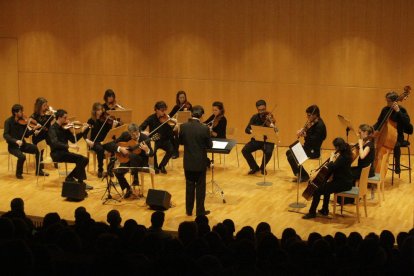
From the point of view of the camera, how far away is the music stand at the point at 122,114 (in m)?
10.6

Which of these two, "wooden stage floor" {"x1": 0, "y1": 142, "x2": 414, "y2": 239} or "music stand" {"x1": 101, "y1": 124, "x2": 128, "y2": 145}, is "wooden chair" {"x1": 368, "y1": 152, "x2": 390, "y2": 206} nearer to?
"wooden stage floor" {"x1": 0, "y1": 142, "x2": 414, "y2": 239}

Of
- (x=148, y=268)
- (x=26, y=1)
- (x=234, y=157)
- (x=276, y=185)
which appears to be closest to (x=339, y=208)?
(x=276, y=185)

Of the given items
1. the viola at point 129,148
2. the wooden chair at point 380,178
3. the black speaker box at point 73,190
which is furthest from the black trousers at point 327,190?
the black speaker box at point 73,190

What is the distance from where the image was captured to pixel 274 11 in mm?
12695

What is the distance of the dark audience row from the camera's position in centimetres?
474

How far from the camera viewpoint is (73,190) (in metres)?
9.35

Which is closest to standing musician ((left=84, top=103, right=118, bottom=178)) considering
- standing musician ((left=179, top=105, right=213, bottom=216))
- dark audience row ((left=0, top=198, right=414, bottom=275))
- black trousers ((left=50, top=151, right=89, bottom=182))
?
black trousers ((left=50, top=151, right=89, bottom=182))

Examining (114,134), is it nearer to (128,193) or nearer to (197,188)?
(128,193)

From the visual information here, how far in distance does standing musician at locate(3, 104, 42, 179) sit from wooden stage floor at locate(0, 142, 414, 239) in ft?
1.06

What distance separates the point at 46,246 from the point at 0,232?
707 mm

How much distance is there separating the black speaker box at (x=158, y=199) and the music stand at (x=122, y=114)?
2226mm

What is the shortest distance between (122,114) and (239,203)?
9.02ft

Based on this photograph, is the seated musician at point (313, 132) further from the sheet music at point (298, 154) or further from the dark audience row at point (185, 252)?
the dark audience row at point (185, 252)

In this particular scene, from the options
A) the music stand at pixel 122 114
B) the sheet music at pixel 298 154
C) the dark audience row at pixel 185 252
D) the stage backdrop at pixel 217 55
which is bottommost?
the dark audience row at pixel 185 252
